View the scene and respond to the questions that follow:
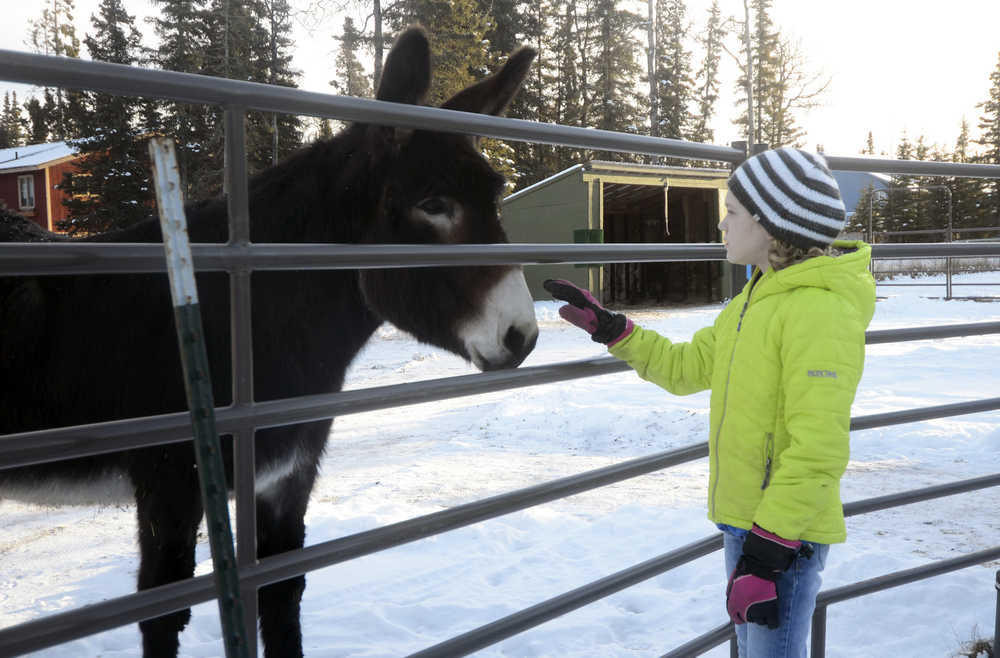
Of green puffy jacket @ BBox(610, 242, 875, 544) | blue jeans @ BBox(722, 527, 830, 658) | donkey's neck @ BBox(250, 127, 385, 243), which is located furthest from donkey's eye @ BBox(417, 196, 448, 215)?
blue jeans @ BBox(722, 527, 830, 658)

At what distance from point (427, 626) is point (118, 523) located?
2595 millimetres

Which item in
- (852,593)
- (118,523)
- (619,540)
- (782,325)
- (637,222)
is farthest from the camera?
(637,222)

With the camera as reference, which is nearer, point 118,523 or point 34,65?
point 34,65

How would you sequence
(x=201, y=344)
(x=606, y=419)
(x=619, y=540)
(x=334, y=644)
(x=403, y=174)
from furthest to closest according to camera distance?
(x=606, y=419) → (x=619, y=540) → (x=334, y=644) → (x=403, y=174) → (x=201, y=344)

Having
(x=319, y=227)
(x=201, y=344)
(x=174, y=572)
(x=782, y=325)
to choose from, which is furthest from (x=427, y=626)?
(x=201, y=344)

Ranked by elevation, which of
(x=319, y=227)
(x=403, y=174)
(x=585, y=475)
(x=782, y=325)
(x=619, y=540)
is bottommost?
(x=619, y=540)

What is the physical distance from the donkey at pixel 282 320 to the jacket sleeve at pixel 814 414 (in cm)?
74

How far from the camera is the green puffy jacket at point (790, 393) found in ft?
4.41

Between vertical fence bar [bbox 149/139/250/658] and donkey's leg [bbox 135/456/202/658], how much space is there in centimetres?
118

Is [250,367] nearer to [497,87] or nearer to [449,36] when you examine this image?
[497,87]

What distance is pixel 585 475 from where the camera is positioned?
5.76ft

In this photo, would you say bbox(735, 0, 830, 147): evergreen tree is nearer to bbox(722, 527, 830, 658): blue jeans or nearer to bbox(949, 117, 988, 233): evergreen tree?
bbox(949, 117, 988, 233): evergreen tree

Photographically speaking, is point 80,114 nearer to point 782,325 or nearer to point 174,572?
point 174,572

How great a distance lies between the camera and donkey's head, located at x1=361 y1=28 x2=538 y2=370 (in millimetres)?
1938
